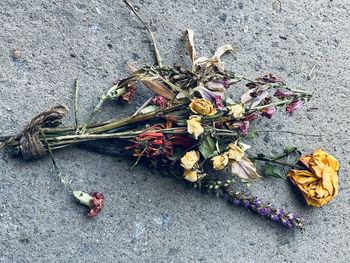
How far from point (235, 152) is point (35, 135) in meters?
0.53

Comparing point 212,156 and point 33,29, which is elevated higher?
point 33,29

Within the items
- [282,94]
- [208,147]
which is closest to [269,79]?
[282,94]

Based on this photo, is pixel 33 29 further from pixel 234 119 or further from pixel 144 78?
pixel 234 119

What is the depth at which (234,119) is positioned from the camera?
1.97m

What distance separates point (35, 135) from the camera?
1892 millimetres

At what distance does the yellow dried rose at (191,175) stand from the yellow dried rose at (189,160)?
31 millimetres

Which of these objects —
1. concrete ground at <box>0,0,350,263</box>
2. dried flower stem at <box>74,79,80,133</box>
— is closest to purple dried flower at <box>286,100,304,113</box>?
concrete ground at <box>0,0,350,263</box>

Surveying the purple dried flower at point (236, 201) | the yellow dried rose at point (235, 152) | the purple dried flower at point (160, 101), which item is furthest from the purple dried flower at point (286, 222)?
the purple dried flower at point (160, 101)

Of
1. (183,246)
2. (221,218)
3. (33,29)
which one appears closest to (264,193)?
(221,218)

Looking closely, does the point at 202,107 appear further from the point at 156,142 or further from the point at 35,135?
the point at 35,135

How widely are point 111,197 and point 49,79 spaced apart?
1.21 ft

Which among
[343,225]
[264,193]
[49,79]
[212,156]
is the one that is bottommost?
[343,225]

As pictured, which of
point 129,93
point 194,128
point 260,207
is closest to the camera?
point 194,128

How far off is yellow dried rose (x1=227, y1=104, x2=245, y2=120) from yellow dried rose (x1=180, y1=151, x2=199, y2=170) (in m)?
0.15
